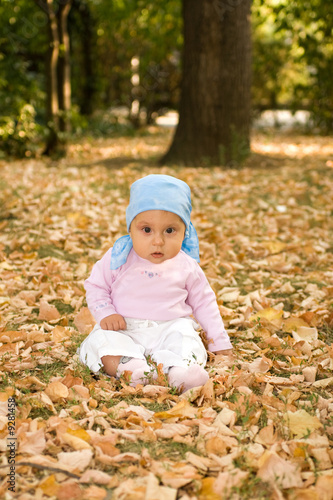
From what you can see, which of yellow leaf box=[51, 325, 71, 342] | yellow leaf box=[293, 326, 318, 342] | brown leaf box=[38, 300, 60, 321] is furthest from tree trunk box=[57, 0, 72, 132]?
yellow leaf box=[293, 326, 318, 342]

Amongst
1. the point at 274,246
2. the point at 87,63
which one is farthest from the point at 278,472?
the point at 87,63

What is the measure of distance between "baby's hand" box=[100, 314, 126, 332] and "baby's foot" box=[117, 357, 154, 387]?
0.18 meters

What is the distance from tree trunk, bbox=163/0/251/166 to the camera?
7.56m

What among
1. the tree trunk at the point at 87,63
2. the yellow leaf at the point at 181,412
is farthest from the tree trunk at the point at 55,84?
the yellow leaf at the point at 181,412

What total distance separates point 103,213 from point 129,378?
135 inches

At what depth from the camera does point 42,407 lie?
2.23m

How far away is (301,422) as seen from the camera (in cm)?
213

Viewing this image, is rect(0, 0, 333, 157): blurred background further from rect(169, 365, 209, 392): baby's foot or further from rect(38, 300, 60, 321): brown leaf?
rect(169, 365, 209, 392): baby's foot

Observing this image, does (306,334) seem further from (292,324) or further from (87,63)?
(87,63)

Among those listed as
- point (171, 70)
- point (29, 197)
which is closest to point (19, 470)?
point (29, 197)

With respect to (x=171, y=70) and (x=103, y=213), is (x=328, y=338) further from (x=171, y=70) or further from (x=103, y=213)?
(x=171, y=70)

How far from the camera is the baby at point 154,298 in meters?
2.40

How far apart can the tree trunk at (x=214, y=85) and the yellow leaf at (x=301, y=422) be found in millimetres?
6258

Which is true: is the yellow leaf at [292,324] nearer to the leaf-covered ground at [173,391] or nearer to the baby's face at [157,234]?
the leaf-covered ground at [173,391]
